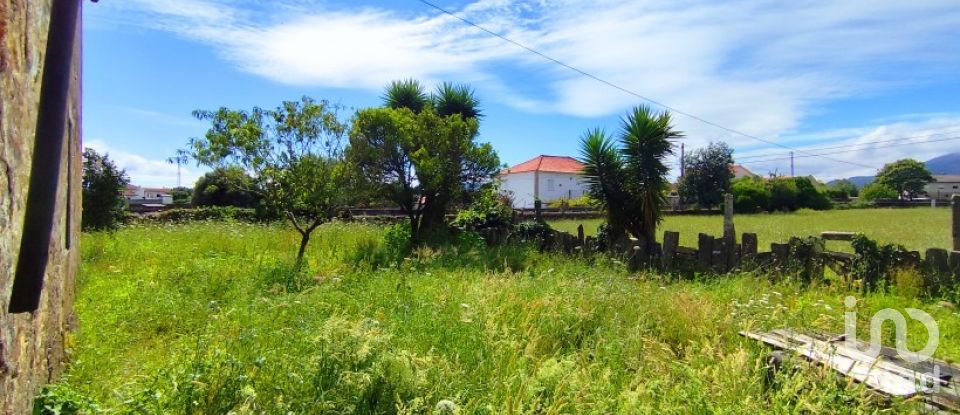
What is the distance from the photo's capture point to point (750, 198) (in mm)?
31312

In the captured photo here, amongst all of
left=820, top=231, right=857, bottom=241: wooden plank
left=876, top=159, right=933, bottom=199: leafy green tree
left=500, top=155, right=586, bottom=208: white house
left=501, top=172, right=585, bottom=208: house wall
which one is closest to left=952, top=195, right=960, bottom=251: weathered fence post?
left=820, top=231, right=857, bottom=241: wooden plank

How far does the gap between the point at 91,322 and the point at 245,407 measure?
10.8 ft

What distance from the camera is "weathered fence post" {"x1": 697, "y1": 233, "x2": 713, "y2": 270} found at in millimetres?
7039

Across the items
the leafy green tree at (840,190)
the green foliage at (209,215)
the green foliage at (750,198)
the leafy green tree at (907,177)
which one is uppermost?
the leafy green tree at (907,177)

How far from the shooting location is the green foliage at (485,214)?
1077 cm

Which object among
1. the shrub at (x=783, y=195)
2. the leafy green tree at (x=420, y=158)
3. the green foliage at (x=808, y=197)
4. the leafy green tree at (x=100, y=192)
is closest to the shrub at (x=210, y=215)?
the leafy green tree at (x=100, y=192)

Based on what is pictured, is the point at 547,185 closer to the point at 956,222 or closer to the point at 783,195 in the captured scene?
the point at 783,195

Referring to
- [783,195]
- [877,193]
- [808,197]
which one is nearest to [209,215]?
[783,195]

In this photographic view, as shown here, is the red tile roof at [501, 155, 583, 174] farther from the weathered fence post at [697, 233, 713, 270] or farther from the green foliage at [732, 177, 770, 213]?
the weathered fence post at [697, 233, 713, 270]

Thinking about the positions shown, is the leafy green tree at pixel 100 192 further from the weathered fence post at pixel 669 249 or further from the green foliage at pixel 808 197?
the green foliage at pixel 808 197

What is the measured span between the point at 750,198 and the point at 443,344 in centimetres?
3246

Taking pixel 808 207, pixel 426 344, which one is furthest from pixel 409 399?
pixel 808 207

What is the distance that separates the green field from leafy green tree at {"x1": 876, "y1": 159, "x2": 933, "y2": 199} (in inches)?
2844

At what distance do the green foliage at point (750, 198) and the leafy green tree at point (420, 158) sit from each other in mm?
25666
